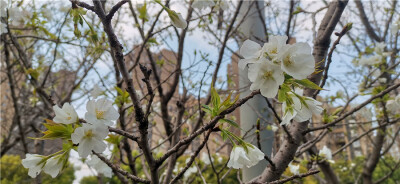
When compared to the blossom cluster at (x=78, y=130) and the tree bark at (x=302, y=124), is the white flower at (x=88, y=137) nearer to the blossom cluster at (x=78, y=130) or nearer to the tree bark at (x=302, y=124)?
the blossom cluster at (x=78, y=130)

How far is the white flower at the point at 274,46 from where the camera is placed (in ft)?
1.92

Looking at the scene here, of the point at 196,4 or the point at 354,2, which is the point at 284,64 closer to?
the point at 196,4

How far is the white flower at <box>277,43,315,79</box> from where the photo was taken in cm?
56

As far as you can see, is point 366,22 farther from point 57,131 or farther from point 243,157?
point 57,131

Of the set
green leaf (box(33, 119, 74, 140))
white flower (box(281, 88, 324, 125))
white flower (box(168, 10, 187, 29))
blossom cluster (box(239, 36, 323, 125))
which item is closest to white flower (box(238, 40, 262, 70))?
blossom cluster (box(239, 36, 323, 125))

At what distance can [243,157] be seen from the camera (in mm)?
691

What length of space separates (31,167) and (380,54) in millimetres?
2545

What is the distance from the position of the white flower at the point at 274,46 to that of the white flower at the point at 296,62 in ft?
0.05

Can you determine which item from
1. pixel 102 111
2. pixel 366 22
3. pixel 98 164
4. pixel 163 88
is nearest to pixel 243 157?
pixel 102 111

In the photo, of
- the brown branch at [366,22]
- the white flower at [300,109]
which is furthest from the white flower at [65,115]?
the brown branch at [366,22]

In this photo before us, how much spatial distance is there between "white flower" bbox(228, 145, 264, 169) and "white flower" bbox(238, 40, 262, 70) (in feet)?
0.68

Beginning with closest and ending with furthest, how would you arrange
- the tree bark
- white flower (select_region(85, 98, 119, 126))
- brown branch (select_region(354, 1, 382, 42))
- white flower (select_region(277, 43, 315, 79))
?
white flower (select_region(277, 43, 315, 79)), white flower (select_region(85, 98, 119, 126)), the tree bark, brown branch (select_region(354, 1, 382, 42))

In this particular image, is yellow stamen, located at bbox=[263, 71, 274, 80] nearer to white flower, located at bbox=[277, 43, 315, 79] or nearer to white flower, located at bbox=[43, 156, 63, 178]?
white flower, located at bbox=[277, 43, 315, 79]

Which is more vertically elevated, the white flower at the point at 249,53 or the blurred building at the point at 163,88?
the blurred building at the point at 163,88
